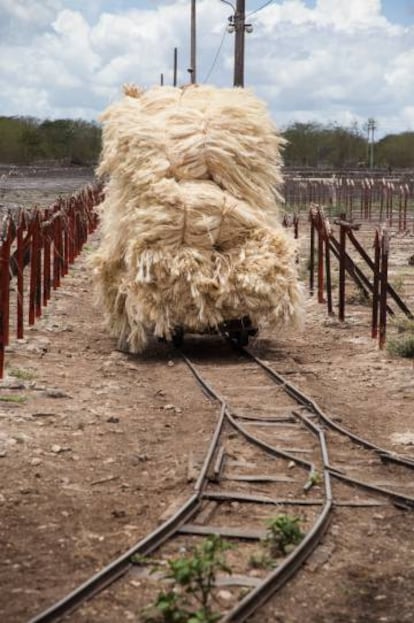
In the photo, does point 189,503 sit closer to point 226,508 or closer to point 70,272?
point 226,508

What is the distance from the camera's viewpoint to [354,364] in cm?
1472

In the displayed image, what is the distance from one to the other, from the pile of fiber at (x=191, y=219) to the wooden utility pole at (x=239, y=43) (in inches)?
531

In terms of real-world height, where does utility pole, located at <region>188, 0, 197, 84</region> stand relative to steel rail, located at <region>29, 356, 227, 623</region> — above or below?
above

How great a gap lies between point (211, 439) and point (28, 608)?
12.7ft

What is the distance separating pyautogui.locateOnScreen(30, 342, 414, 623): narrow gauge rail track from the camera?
667cm

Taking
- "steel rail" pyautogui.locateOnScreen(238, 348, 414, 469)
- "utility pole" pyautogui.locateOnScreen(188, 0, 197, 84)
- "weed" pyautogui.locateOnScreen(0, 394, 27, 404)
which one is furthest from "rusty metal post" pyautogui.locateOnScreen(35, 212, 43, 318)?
"utility pole" pyautogui.locateOnScreen(188, 0, 197, 84)

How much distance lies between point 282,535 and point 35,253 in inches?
427

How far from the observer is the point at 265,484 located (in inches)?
346

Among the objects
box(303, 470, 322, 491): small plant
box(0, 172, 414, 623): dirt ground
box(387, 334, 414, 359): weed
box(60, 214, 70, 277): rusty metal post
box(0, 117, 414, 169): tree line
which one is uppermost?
box(0, 117, 414, 169): tree line

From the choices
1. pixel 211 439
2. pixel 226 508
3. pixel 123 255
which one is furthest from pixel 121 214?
pixel 226 508

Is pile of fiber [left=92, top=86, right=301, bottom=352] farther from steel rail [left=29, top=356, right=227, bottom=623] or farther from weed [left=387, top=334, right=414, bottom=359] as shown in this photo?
steel rail [left=29, top=356, right=227, bottom=623]

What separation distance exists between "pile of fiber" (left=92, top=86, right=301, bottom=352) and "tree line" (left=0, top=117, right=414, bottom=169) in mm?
85883

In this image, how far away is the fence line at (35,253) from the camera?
1352 centimetres

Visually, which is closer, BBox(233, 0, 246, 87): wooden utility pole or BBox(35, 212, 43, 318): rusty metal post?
BBox(35, 212, 43, 318): rusty metal post
